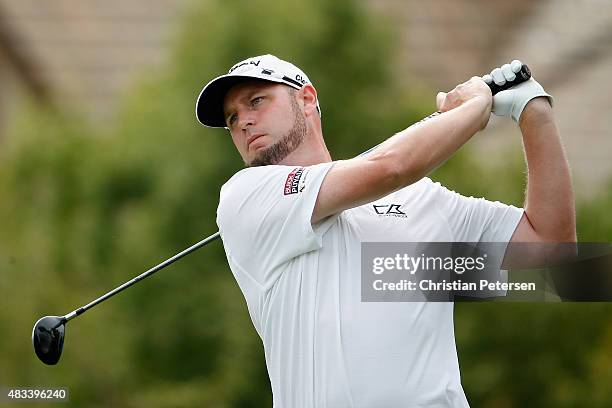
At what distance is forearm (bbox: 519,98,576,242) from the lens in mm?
4219

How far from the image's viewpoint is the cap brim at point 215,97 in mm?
4355

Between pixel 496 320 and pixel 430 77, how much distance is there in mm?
12494

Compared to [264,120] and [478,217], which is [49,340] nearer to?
[264,120]

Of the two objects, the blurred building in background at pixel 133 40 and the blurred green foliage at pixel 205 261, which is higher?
the blurred building in background at pixel 133 40

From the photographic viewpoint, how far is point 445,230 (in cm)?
411

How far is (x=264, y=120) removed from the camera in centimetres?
430

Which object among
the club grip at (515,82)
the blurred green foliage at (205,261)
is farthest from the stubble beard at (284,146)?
the blurred green foliage at (205,261)

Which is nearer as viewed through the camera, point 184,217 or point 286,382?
point 286,382

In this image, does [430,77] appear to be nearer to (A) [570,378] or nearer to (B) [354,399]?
(A) [570,378]

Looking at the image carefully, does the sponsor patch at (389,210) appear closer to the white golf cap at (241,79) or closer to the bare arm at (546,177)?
the bare arm at (546,177)

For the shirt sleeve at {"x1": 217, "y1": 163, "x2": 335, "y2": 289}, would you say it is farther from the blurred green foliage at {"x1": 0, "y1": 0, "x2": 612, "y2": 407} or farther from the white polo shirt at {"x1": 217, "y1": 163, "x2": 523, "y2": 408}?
the blurred green foliage at {"x1": 0, "y1": 0, "x2": 612, "y2": 407}

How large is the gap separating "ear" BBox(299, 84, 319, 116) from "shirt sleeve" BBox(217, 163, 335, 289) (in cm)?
41

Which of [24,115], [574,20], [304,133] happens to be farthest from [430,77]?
[304,133]

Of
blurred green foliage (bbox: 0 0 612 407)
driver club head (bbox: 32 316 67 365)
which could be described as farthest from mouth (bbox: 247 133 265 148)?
blurred green foliage (bbox: 0 0 612 407)
